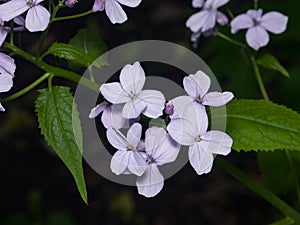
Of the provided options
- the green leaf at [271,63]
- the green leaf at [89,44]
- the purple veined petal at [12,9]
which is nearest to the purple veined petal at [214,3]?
the green leaf at [271,63]

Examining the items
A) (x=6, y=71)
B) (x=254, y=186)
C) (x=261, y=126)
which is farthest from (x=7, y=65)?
(x=254, y=186)

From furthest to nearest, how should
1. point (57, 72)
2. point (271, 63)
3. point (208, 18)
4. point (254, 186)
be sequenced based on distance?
1. point (208, 18)
2. point (271, 63)
3. point (254, 186)
4. point (57, 72)

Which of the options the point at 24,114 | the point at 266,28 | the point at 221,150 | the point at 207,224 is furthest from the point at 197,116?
the point at 24,114

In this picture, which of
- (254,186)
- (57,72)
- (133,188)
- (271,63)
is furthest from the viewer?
(133,188)

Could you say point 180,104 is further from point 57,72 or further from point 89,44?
point 89,44

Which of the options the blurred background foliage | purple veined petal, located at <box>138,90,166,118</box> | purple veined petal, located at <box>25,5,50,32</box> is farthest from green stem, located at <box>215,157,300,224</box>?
the blurred background foliage

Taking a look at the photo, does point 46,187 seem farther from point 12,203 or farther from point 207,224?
point 207,224
